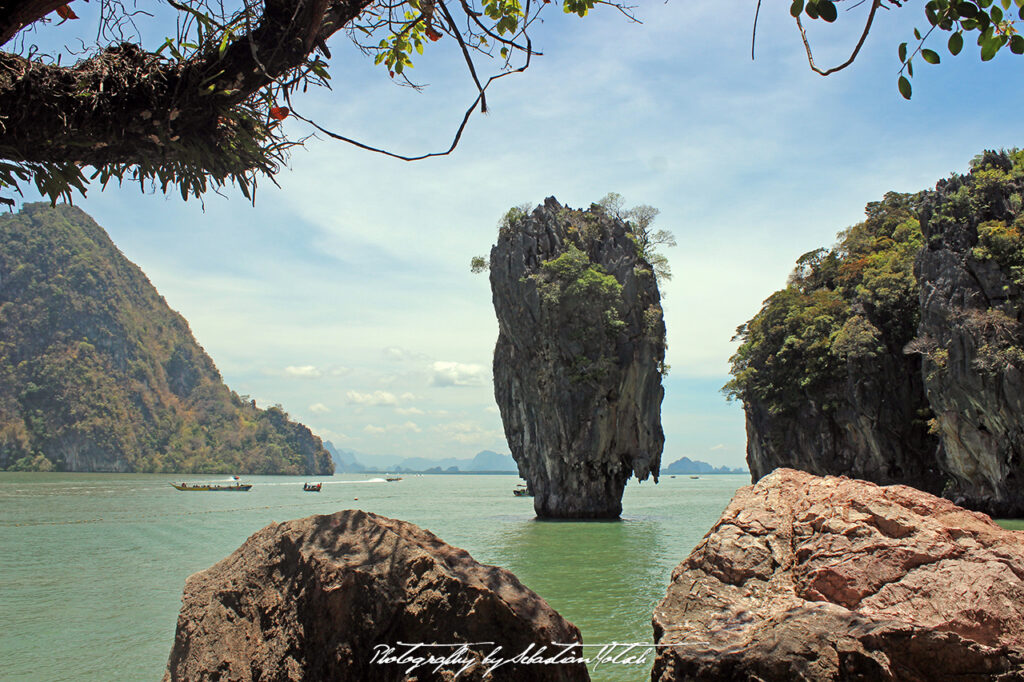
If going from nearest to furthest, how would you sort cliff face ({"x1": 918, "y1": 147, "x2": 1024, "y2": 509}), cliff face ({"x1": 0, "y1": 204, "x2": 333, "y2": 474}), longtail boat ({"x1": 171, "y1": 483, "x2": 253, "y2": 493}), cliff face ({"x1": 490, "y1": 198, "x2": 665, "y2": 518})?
cliff face ({"x1": 918, "y1": 147, "x2": 1024, "y2": 509})
cliff face ({"x1": 490, "y1": 198, "x2": 665, "y2": 518})
longtail boat ({"x1": 171, "y1": 483, "x2": 253, "y2": 493})
cliff face ({"x1": 0, "y1": 204, "x2": 333, "y2": 474})

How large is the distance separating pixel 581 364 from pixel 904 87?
26193 mm

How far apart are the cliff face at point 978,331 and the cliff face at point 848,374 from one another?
3245 mm

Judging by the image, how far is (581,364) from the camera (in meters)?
28.5

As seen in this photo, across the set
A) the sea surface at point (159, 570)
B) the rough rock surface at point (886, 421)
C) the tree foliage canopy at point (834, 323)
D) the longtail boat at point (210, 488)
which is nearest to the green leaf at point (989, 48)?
the sea surface at point (159, 570)

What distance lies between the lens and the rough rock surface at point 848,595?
3.16m

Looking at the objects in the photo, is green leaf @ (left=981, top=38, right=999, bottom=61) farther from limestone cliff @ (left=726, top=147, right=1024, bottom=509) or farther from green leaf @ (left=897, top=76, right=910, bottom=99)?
limestone cliff @ (left=726, top=147, right=1024, bottom=509)

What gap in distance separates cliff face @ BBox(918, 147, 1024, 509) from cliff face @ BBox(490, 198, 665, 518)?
10.6 m

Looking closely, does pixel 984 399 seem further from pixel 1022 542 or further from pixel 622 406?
pixel 1022 542

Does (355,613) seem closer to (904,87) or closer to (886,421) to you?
(904,87)

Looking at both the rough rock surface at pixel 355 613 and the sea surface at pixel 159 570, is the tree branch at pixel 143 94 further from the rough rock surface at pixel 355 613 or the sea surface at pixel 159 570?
the sea surface at pixel 159 570

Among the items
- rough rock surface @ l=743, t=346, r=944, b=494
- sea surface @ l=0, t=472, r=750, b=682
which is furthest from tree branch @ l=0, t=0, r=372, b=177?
rough rock surface @ l=743, t=346, r=944, b=494

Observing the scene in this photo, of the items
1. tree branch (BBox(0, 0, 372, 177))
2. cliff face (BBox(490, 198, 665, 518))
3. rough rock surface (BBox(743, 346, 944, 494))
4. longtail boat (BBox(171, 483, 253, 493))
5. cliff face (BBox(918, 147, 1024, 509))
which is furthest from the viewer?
longtail boat (BBox(171, 483, 253, 493))

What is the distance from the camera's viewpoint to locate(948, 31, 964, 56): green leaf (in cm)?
245

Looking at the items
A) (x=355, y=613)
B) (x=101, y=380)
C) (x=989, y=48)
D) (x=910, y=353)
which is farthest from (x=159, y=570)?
(x=101, y=380)
